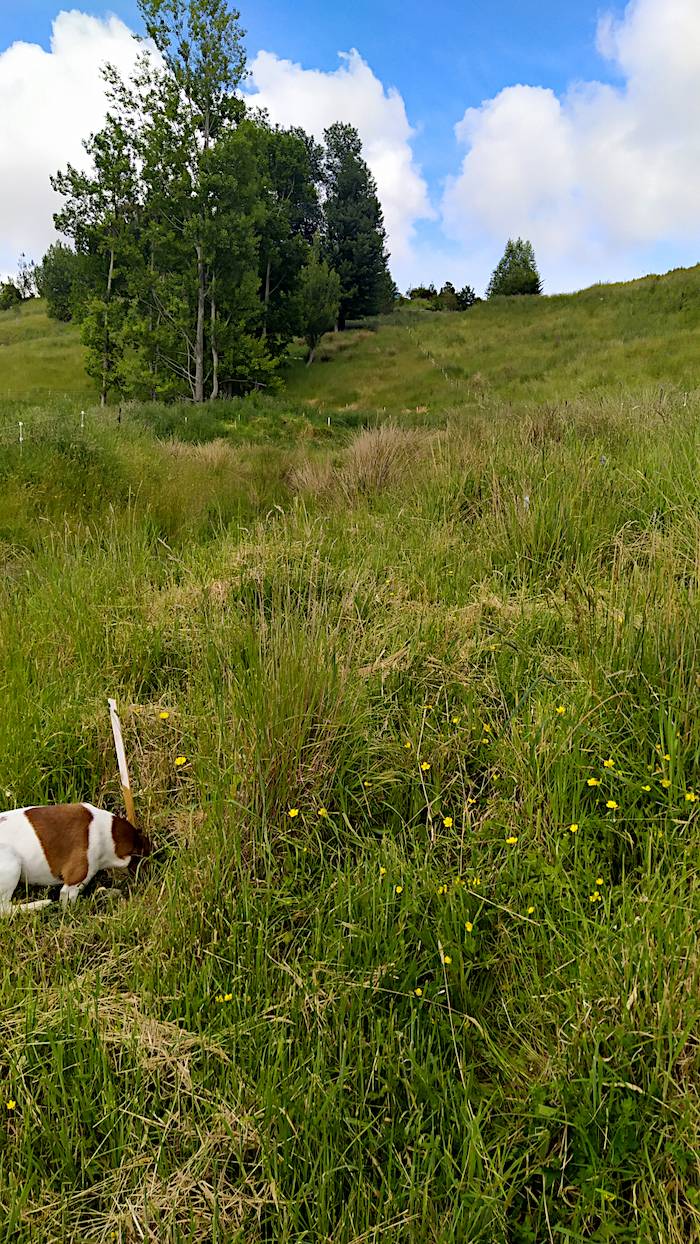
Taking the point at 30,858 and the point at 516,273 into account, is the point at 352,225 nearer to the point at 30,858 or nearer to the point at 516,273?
the point at 516,273

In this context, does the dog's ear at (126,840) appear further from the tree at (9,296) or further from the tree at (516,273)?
the tree at (9,296)

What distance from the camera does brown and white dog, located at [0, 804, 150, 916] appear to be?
1.71 m

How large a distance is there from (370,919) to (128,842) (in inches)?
31.2

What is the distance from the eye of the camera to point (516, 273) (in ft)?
151

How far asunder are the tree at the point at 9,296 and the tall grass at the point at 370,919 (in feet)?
201

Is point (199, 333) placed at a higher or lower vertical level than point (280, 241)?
lower

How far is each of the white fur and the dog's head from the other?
0.05ft

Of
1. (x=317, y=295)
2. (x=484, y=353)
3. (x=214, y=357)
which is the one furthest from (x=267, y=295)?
(x=484, y=353)

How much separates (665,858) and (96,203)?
27113mm

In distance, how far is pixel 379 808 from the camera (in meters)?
1.98

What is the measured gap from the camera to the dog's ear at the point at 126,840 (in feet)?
6.06

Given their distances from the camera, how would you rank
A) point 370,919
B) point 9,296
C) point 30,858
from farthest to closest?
1. point 9,296
2. point 30,858
3. point 370,919

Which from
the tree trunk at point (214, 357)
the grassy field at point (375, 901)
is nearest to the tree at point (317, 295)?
the tree trunk at point (214, 357)

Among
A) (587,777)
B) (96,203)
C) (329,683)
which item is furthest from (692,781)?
(96,203)
